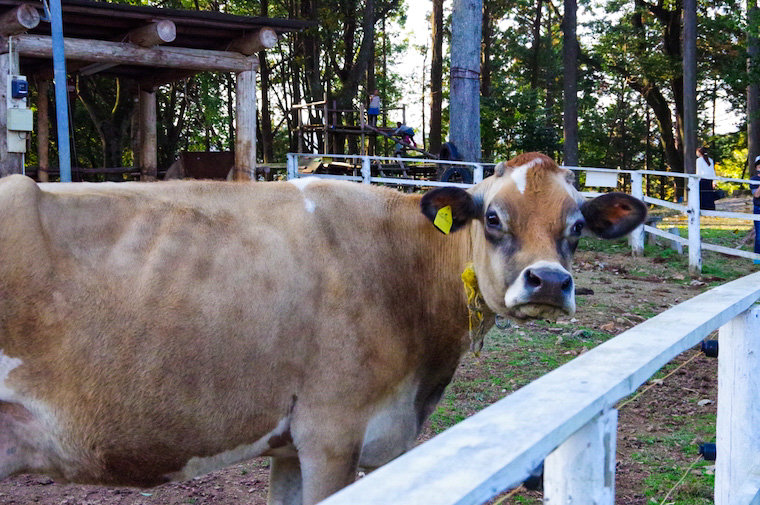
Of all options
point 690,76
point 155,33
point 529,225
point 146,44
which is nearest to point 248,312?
point 529,225

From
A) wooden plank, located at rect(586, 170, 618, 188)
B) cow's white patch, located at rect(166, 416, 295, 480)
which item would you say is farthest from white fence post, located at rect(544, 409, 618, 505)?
wooden plank, located at rect(586, 170, 618, 188)

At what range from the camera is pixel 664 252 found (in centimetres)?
1405

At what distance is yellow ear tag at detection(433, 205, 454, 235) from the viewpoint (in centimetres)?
407

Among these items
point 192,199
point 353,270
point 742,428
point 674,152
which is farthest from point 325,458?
point 674,152

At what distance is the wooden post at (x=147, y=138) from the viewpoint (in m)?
14.7

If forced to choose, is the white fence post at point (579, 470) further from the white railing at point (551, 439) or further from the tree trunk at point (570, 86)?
the tree trunk at point (570, 86)

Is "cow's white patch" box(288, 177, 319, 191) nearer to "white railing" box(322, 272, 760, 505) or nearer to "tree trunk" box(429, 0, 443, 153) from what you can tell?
"white railing" box(322, 272, 760, 505)

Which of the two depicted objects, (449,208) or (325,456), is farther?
(449,208)

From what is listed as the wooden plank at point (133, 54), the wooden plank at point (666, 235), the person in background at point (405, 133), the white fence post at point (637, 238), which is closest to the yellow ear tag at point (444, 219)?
the wooden plank at point (133, 54)

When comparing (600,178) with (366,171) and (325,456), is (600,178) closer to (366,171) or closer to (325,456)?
(366,171)

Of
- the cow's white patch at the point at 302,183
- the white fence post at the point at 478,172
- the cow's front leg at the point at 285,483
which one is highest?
the white fence post at the point at 478,172

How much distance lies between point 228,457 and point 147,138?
12279 millimetres

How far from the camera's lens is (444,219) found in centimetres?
409

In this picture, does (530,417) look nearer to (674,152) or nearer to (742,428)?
(742,428)
